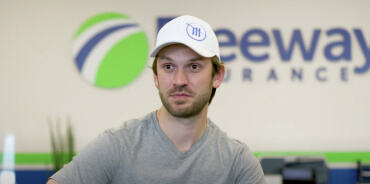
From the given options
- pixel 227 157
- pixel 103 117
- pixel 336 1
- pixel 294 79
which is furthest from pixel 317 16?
pixel 227 157

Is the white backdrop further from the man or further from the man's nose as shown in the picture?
the man's nose

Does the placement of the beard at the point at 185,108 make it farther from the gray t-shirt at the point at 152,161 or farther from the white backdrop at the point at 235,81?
the white backdrop at the point at 235,81

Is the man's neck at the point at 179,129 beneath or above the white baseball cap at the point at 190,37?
beneath

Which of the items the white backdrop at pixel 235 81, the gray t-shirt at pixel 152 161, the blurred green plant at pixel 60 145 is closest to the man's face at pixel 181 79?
the gray t-shirt at pixel 152 161

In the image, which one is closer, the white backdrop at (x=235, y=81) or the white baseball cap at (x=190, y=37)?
the white baseball cap at (x=190, y=37)

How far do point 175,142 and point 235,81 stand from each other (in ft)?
8.88

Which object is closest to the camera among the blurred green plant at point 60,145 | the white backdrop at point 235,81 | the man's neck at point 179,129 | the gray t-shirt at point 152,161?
the gray t-shirt at point 152,161

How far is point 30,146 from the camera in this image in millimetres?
4414

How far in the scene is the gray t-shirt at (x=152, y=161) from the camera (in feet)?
5.31

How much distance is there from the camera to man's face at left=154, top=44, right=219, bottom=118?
1.67m

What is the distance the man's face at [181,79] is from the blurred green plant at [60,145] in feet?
9.42

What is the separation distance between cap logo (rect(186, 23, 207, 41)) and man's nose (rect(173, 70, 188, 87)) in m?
0.16

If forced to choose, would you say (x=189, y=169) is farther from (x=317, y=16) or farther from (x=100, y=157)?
(x=317, y=16)

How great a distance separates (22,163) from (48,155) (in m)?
0.31
